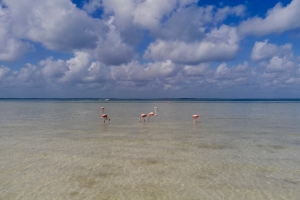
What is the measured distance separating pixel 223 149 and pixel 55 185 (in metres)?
9.11

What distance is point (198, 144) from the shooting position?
50.7 feet

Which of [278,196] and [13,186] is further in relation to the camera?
[13,186]

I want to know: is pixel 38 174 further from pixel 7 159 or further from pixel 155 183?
pixel 155 183

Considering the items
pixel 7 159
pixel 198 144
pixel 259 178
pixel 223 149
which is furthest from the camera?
pixel 198 144

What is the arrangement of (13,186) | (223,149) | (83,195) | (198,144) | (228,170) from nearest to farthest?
1. (83,195)
2. (13,186)
3. (228,170)
4. (223,149)
5. (198,144)

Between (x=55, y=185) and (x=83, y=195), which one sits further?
(x=55, y=185)

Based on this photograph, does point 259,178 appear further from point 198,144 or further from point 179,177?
point 198,144

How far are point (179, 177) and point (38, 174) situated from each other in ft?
17.9

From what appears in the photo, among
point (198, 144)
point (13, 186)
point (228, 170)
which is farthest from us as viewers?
point (198, 144)

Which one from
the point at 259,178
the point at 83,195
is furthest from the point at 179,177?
the point at 83,195

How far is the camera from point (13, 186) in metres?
8.67

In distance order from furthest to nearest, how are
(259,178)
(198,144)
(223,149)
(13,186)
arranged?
1. (198,144)
2. (223,149)
3. (259,178)
4. (13,186)

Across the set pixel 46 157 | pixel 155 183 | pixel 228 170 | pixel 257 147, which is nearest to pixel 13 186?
pixel 46 157

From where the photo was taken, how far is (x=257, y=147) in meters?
14.8
